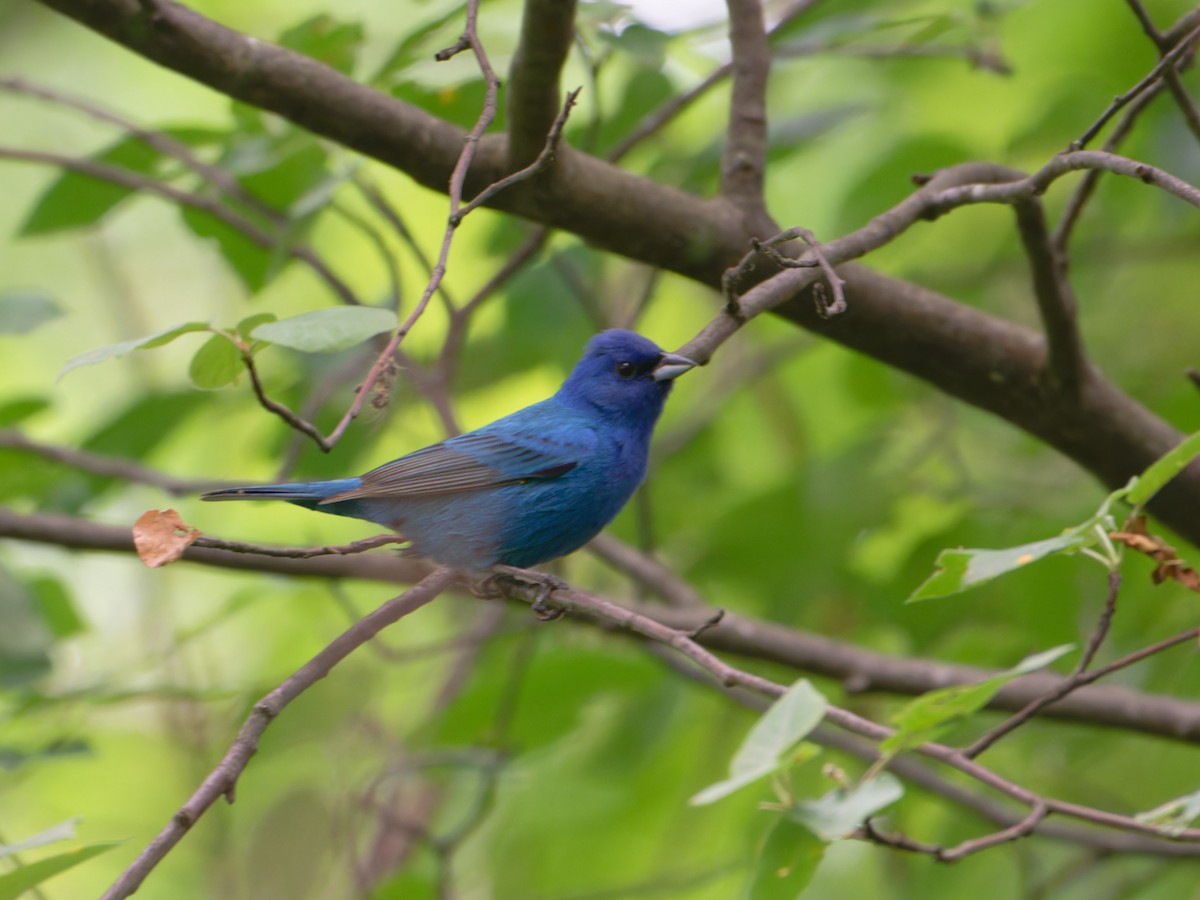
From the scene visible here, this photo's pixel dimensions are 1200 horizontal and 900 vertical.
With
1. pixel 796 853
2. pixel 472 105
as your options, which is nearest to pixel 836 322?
pixel 472 105

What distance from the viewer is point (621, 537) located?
5953mm

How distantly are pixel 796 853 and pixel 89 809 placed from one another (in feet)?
16.8

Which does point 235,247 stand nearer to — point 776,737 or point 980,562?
point 980,562

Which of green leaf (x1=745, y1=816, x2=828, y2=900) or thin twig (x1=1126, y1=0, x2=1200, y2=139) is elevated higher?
thin twig (x1=1126, y1=0, x2=1200, y2=139)

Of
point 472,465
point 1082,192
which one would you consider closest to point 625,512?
point 472,465

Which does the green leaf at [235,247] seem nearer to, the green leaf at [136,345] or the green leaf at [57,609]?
the green leaf at [57,609]

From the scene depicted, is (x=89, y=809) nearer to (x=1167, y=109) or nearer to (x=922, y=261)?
(x=922, y=261)

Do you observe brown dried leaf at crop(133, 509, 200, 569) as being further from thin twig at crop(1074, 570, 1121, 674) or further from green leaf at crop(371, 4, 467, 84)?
green leaf at crop(371, 4, 467, 84)

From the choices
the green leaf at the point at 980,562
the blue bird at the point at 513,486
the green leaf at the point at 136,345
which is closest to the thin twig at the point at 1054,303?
the blue bird at the point at 513,486

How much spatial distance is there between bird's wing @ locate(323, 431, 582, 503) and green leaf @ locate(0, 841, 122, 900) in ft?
5.91

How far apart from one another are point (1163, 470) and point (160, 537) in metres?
1.75

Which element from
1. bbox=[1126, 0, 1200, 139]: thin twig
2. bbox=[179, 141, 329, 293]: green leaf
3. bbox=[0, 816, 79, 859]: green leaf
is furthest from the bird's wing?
bbox=[1126, 0, 1200, 139]: thin twig

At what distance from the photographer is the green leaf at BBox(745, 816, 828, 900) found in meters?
2.08

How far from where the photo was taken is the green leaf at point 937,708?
6.43 feet
